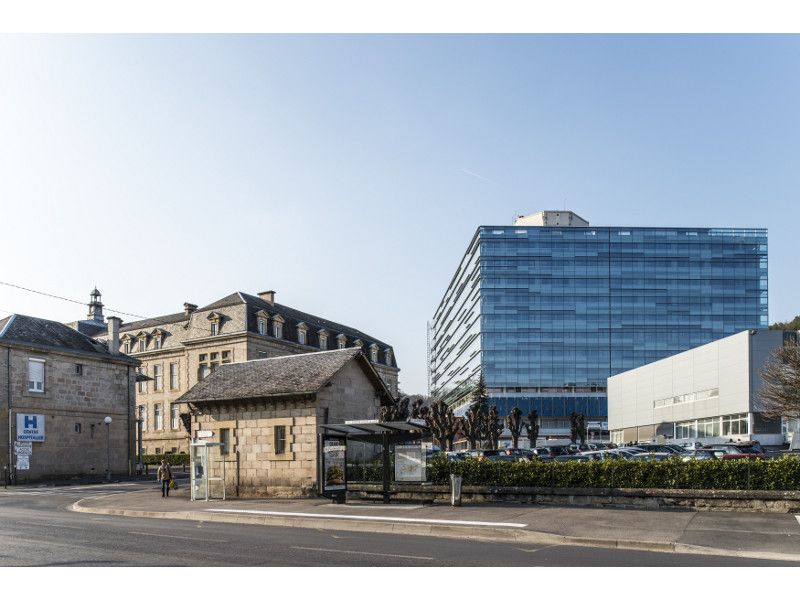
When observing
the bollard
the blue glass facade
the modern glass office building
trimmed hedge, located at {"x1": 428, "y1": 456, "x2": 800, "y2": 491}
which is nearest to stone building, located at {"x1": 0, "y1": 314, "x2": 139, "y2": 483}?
trimmed hedge, located at {"x1": 428, "y1": 456, "x2": 800, "y2": 491}

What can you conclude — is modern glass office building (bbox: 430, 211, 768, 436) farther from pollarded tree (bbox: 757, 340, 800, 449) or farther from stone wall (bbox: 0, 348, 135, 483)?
stone wall (bbox: 0, 348, 135, 483)

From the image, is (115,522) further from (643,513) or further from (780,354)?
(780,354)

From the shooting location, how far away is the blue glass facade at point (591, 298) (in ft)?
410

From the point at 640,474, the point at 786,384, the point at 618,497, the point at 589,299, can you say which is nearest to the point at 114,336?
the point at 618,497

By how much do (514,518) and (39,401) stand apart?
118ft

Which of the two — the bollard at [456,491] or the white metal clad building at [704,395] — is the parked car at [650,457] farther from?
the white metal clad building at [704,395]

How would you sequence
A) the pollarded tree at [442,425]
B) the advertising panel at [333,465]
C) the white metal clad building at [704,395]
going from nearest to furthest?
the advertising panel at [333,465] → the white metal clad building at [704,395] → the pollarded tree at [442,425]

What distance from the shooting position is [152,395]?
83875 millimetres

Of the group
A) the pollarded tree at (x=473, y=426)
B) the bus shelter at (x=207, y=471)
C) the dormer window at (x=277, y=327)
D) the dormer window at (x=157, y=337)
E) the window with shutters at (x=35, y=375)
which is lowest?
the pollarded tree at (x=473, y=426)

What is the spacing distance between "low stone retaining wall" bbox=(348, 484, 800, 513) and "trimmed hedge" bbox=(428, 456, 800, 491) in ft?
1.39

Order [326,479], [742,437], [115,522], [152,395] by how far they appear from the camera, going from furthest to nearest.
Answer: [152,395], [742,437], [326,479], [115,522]

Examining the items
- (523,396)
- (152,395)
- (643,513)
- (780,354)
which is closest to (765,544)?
(643,513)

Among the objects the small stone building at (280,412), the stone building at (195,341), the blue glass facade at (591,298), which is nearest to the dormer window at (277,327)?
the stone building at (195,341)

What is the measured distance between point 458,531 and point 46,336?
38914mm
